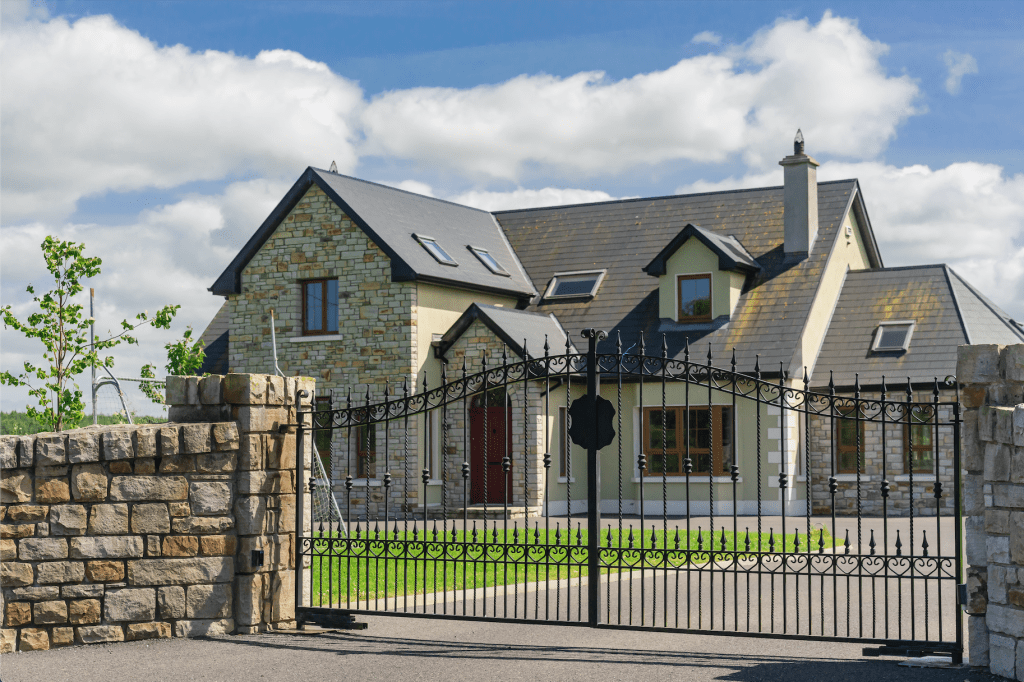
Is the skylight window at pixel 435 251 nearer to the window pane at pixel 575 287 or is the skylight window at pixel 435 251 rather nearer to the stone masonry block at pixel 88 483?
the window pane at pixel 575 287

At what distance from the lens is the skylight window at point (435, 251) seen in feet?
80.5

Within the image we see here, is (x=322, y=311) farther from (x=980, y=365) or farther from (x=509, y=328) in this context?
(x=980, y=365)

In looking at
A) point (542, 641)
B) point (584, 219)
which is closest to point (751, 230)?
point (584, 219)

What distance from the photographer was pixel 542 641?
9.39 meters

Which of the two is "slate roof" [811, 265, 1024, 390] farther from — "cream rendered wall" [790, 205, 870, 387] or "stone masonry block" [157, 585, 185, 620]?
"stone masonry block" [157, 585, 185, 620]

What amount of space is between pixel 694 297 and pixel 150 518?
686 inches

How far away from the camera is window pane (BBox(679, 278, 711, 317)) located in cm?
2467

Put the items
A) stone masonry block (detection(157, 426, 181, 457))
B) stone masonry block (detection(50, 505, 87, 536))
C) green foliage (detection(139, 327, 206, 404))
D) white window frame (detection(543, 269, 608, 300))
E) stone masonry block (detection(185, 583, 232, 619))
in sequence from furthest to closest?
white window frame (detection(543, 269, 608, 300)) < green foliage (detection(139, 327, 206, 404)) < stone masonry block (detection(185, 583, 232, 619)) < stone masonry block (detection(157, 426, 181, 457)) < stone masonry block (detection(50, 505, 87, 536))

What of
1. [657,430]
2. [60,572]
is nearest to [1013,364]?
[60,572]

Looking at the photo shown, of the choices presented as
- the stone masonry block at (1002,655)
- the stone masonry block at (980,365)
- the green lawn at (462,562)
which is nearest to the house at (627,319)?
the green lawn at (462,562)

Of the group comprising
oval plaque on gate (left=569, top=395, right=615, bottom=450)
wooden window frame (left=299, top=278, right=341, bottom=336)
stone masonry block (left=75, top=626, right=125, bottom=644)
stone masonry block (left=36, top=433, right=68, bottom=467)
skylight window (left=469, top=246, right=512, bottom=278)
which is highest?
skylight window (left=469, top=246, right=512, bottom=278)

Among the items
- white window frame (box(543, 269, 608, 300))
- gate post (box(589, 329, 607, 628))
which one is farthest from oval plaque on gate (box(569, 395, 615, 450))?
white window frame (box(543, 269, 608, 300))

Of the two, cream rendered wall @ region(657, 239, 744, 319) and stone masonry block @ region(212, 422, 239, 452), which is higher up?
cream rendered wall @ region(657, 239, 744, 319)

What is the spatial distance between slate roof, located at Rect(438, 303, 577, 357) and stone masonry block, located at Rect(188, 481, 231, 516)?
1231 centimetres
